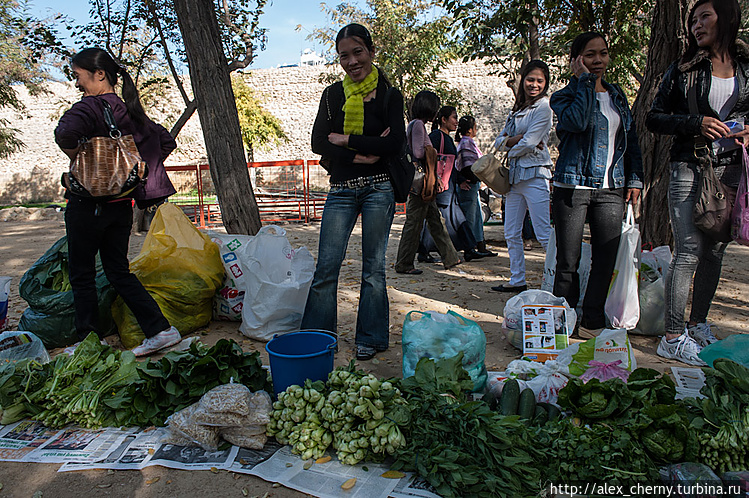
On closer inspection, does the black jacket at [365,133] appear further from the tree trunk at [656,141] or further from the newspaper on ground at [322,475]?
the tree trunk at [656,141]

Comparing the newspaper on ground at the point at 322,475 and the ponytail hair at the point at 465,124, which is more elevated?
the ponytail hair at the point at 465,124

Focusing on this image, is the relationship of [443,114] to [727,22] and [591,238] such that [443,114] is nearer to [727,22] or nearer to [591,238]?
[591,238]

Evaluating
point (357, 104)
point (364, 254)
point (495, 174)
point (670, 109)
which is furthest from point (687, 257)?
point (357, 104)

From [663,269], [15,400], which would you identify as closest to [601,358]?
[663,269]

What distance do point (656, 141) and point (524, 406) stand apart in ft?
12.2

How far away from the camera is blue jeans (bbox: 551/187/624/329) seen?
3340 mm

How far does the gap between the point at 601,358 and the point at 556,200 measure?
125 cm

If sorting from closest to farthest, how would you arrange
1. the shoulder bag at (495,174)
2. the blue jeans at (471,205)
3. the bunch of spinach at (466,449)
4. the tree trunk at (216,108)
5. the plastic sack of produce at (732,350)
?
the bunch of spinach at (466,449) < the plastic sack of produce at (732,350) < the tree trunk at (216,108) < the shoulder bag at (495,174) < the blue jeans at (471,205)

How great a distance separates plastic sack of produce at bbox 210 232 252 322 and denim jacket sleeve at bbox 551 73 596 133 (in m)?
2.44

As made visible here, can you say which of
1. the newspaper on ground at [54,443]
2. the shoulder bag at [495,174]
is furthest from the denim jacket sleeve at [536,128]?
the newspaper on ground at [54,443]

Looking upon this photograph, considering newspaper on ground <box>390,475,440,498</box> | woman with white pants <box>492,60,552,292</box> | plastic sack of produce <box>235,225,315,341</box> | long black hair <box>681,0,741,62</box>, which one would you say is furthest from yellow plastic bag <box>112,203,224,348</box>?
long black hair <box>681,0,741,62</box>

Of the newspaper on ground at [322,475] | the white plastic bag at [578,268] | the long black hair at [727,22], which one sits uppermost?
the long black hair at [727,22]

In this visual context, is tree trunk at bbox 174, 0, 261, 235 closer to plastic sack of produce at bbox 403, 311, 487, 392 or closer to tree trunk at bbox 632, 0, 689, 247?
plastic sack of produce at bbox 403, 311, 487, 392

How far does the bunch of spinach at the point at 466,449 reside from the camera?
1.81m
